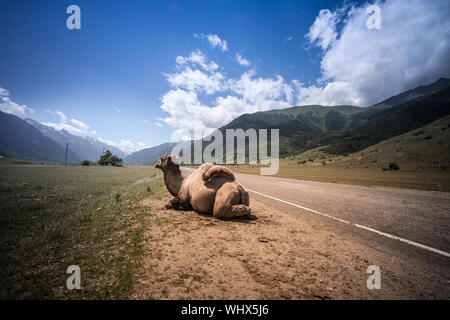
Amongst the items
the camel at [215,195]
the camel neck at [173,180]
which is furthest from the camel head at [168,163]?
the camel at [215,195]

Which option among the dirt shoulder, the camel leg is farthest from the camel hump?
the dirt shoulder

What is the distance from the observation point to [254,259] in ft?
9.98

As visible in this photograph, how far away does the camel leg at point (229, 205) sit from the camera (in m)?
4.98

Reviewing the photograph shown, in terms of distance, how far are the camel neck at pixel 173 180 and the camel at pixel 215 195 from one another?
744 millimetres

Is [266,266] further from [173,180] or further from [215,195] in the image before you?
[173,180]

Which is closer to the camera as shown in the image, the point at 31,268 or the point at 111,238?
the point at 31,268

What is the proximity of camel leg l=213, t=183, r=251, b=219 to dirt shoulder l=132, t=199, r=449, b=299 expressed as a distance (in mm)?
502

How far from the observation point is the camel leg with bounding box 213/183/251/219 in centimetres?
498

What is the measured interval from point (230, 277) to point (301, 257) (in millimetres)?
1470

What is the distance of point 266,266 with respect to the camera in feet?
9.27

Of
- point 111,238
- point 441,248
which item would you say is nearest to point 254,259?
point 111,238

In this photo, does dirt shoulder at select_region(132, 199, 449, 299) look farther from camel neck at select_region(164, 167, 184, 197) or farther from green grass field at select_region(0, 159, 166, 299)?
camel neck at select_region(164, 167, 184, 197)

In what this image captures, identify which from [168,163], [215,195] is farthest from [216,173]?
[168,163]
